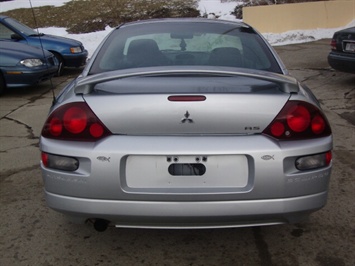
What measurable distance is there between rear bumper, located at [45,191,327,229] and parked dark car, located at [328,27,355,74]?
5.80 metres

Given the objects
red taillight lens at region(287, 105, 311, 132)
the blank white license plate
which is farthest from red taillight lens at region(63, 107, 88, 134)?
red taillight lens at region(287, 105, 311, 132)

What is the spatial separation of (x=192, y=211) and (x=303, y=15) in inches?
618

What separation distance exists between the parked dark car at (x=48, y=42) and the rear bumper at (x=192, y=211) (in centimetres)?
822

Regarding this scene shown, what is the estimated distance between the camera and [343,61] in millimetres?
7621

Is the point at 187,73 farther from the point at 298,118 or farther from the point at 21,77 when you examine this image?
the point at 21,77

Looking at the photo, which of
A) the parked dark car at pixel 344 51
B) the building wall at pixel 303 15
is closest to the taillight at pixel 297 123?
the parked dark car at pixel 344 51

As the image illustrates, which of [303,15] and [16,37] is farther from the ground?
[16,37]

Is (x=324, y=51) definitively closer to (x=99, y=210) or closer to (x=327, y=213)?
(x=327, y=213)

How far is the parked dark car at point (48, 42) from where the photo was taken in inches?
400

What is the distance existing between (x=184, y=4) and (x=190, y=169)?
21.5 metres

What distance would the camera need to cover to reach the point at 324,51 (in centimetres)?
1313

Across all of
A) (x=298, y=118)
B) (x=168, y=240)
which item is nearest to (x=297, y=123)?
(x=298, y=118)

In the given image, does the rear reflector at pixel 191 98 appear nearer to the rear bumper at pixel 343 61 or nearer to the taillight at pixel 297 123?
the taillight at pixel 297 123

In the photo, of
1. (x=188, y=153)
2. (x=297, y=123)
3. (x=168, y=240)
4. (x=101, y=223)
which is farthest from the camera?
(x=168, y=240)
